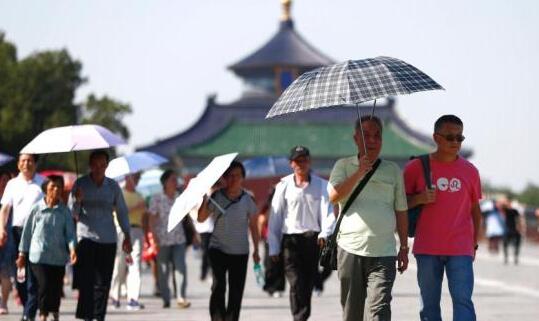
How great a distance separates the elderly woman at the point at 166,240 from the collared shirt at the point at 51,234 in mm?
3534

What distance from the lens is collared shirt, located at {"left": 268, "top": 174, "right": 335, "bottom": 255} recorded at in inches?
469

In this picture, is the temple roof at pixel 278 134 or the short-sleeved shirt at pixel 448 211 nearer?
the short-sleeved shirt at pixel 448 211

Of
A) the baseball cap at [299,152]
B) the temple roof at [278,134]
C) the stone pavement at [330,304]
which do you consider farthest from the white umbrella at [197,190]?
the temple roof at [278,134]

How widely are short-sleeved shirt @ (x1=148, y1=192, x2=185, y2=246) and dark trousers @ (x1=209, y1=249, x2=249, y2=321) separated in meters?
4.01

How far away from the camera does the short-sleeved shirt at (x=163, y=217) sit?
609 inches

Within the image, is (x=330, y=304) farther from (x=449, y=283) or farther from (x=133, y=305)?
(x=449, y=283)

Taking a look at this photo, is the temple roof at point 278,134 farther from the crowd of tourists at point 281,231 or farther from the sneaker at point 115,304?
the sneaker at point 115,304

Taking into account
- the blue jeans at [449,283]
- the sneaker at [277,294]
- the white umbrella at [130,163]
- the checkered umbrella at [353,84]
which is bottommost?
the sneaker at [277,294]

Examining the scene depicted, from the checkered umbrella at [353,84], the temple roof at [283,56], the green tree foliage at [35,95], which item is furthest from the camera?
the temple roof at [283,56]

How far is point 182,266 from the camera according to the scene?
1565 centimetres

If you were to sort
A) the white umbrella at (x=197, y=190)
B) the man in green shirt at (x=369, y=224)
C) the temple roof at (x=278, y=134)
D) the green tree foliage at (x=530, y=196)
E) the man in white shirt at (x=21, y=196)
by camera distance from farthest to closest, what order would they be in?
the green tree foliage at (x=530, y=196) → the temple roof at (x=278, y=134) → the man in white shirt at (x=21, y=196) → the white umbrella at (x=197, y=190) → the man in green shirt at (x=369, y=224)

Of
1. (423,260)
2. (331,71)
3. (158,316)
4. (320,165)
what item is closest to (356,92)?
(331,71)

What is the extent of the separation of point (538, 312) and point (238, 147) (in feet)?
193

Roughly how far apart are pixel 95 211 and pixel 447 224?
3.43 meters
